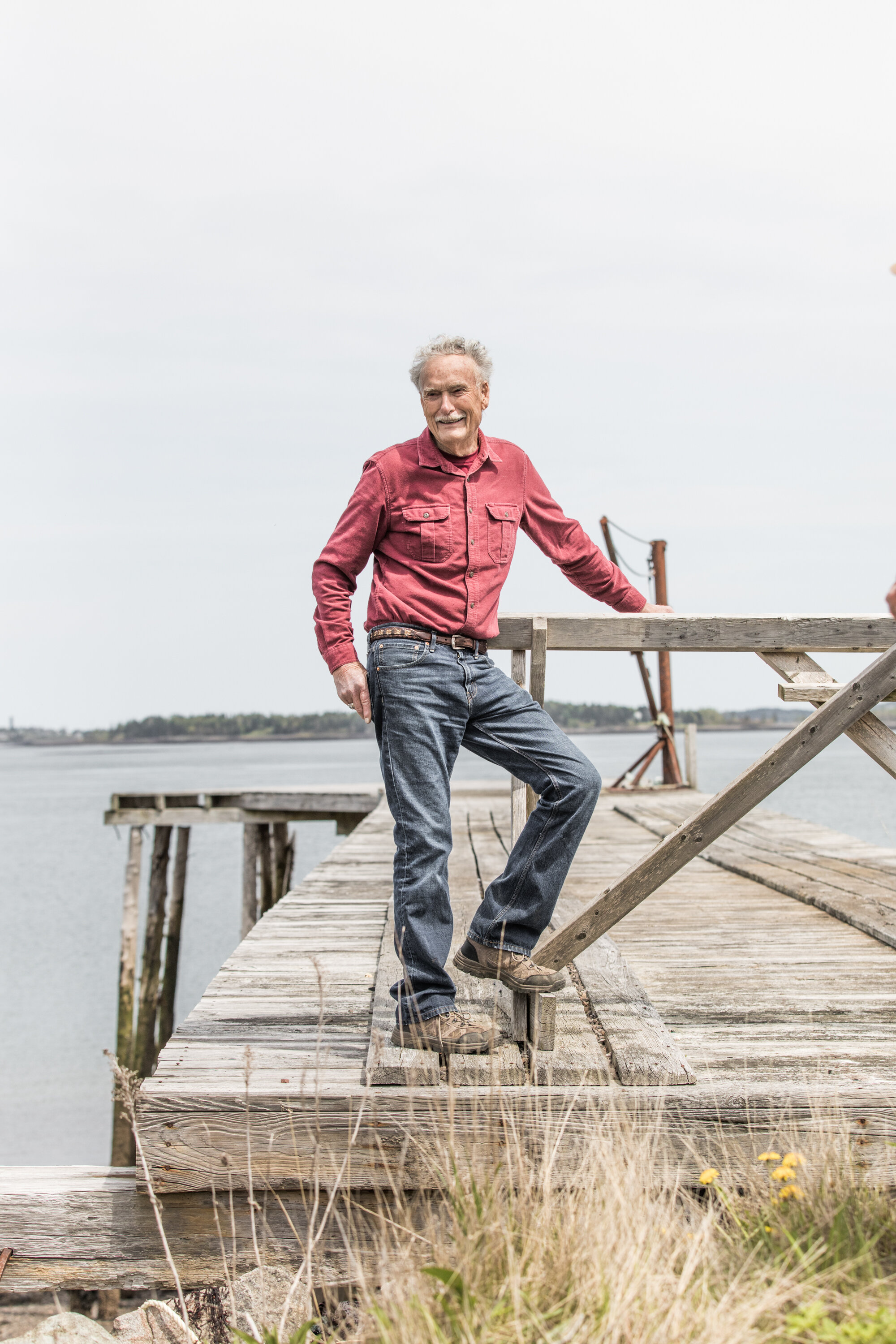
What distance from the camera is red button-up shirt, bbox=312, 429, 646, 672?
2.71 metres

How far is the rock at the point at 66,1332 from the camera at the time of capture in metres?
2.48

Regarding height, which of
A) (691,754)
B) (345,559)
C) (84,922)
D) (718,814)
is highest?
(345,559)

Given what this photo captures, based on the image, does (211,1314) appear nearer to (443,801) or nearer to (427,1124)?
(427,1124)

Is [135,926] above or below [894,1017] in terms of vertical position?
below

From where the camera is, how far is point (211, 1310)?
2.46m

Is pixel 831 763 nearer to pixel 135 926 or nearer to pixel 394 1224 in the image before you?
pixel 135 926

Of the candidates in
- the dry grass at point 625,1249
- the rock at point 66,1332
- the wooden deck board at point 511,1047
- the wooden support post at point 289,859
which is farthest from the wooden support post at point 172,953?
the dry grass at point 625,1249

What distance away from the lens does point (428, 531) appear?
8.94ft


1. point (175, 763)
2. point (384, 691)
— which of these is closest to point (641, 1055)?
point (384, 691)

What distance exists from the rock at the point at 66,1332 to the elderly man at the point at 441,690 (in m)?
0.96

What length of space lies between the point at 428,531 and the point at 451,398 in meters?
0.33

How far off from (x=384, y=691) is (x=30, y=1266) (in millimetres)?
1639

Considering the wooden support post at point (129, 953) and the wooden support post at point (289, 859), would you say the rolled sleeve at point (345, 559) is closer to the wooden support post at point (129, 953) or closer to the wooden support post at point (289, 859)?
the wooden support post at point (129, 953)

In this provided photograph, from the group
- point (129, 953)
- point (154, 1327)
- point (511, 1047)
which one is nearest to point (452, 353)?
point (511, 1047)
